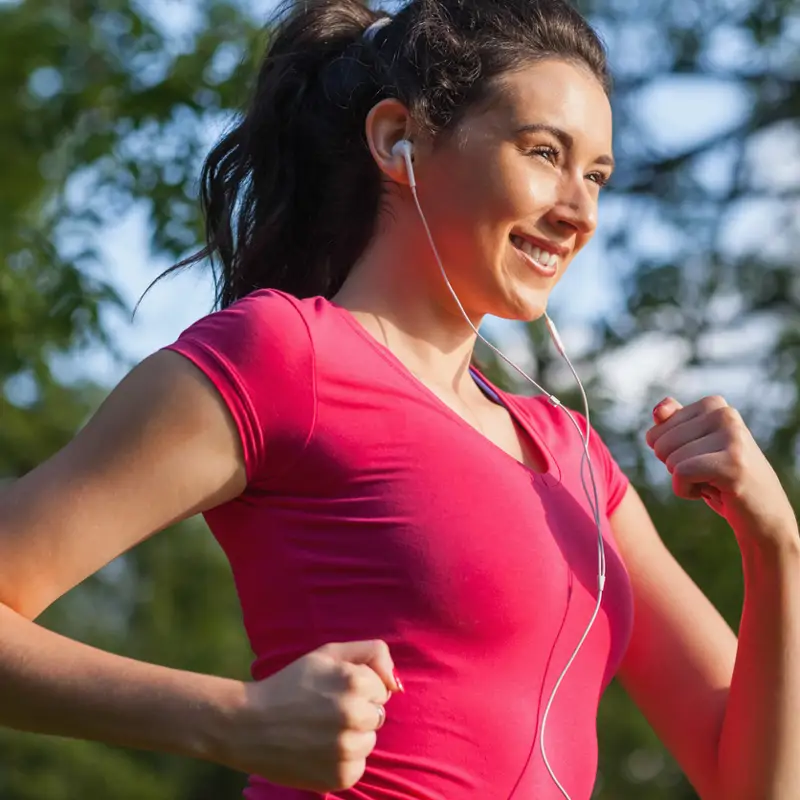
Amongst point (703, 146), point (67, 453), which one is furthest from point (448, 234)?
point (703, 146)

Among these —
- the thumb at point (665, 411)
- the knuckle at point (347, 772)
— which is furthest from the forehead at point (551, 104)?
the knuckle at point (347, 772)

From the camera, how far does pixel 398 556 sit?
5.36 feet

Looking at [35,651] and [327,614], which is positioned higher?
[327,614]

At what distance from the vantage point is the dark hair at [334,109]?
6.45 feet

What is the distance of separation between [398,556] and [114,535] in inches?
13.0

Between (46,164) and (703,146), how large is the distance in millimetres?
3682

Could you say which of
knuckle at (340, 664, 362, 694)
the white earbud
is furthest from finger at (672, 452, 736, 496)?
knuckle at (340, 664, 362, 694)

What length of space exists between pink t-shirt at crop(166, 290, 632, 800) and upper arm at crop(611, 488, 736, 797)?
30cm

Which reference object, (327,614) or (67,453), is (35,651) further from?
(327,614)

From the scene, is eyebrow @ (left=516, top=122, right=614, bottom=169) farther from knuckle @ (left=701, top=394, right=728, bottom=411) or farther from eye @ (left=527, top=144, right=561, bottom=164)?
knuckle @ (left=701, top=394, right=728, bottom=411)

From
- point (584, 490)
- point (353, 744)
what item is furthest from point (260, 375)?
point (584, 490)

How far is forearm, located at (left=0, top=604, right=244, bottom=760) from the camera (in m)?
1.38

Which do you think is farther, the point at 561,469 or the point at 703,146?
the point at 703,146

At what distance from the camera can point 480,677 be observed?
166 centimetres
